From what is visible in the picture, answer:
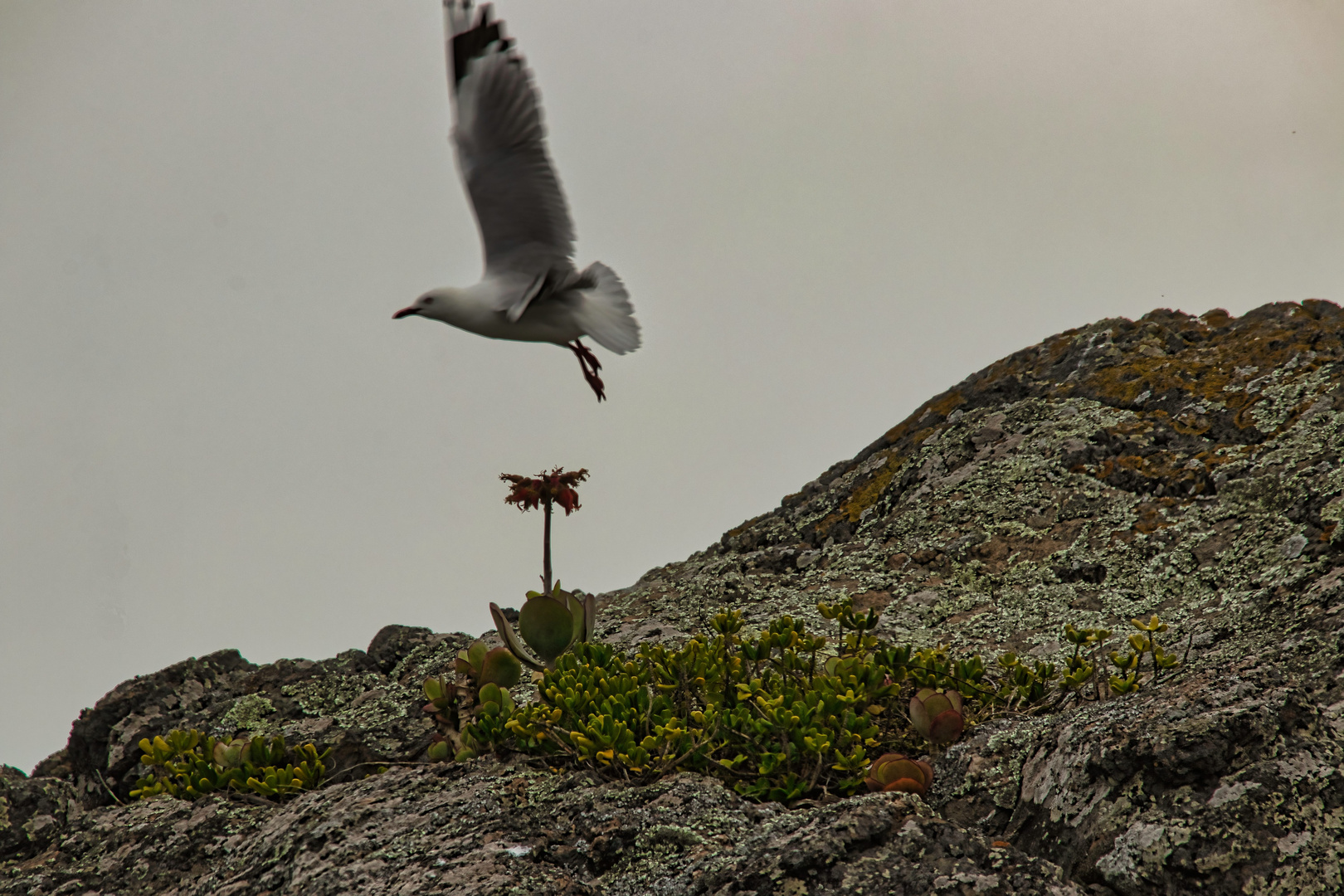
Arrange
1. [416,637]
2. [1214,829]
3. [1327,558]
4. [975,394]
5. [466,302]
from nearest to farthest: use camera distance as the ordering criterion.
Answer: [1214,829] → [1327,558] → [466,302] → [416,637] → [975,394]

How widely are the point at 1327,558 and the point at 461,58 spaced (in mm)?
4830

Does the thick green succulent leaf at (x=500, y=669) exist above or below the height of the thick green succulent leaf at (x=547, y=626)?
below

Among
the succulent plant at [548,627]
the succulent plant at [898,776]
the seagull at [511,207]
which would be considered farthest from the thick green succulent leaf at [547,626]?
the succulent plant at [898,776]

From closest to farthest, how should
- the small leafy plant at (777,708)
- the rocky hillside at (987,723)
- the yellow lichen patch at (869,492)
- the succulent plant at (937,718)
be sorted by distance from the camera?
the rocky hillside at (987,723)
the small leafy plant at (777,708)
the succulent plant at (937,718)
the yellow lichen patch at (869,492)

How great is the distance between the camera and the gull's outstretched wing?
5277 mm

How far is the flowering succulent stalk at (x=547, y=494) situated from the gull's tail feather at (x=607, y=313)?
2.61ft

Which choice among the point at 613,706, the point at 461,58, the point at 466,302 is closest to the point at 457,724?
the point at 613,706

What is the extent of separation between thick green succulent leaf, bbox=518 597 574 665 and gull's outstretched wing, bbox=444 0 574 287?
5.19ft

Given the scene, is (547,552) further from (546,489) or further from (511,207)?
(511,207)

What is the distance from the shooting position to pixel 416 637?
6.26 meters

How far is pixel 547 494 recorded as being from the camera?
502 centimetres

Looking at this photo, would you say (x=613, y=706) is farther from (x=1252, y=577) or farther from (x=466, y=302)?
(x=1252, y=577)

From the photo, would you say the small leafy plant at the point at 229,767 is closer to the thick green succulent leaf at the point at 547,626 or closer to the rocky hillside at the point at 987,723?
the rocky hillside at the point at 987,723

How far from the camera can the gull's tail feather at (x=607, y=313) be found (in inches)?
214
